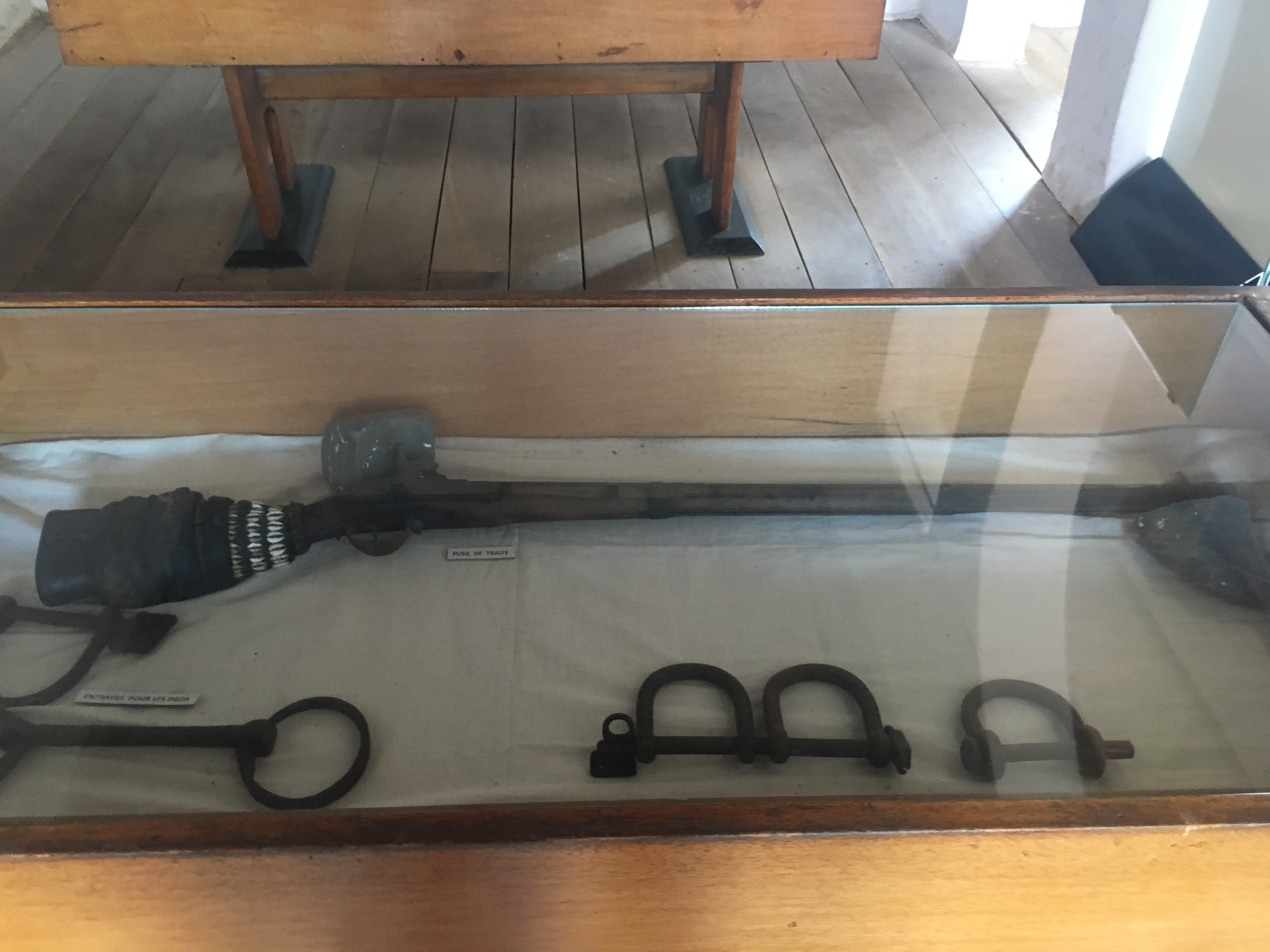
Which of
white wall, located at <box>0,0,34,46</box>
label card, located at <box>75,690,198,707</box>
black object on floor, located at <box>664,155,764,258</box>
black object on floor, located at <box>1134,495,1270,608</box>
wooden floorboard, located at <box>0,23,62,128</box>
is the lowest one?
label card, located at <box>75,690,198,707</box>

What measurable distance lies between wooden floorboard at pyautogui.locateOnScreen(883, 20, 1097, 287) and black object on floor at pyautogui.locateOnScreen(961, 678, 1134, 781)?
820mm

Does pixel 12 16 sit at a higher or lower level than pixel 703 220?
higher

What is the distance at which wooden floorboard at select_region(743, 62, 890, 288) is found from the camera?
1738 millimetres

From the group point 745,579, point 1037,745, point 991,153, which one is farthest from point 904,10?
point 1037,745

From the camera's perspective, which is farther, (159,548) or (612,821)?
(159,548)

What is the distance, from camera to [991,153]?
2117mm

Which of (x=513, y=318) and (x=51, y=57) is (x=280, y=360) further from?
(x=51, y=57)

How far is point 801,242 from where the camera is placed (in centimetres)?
183

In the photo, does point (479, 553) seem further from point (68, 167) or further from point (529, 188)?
point (68, 167)

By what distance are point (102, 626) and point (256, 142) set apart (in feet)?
3.68

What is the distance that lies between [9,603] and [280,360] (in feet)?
1.12

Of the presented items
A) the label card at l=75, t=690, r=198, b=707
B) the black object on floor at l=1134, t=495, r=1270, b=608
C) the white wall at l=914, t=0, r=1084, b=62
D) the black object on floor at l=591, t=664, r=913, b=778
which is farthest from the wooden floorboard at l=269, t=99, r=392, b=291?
the white wall at l=914, t=0, r=1084, b=62

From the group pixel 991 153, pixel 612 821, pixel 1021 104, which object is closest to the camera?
pixel 612 821

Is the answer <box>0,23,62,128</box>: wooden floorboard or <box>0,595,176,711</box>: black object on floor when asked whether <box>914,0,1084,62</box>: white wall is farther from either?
<box>0,595,176,711</box>: black object on floor
